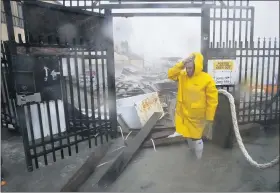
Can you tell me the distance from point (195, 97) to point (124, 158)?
1352 millimetres

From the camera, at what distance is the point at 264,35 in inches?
158

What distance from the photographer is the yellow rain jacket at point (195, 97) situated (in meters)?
2.78

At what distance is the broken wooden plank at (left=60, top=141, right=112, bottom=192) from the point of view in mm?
2618

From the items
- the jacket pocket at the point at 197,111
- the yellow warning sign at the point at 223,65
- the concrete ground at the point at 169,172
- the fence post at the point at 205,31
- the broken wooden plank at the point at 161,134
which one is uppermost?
the fence post at the point at 205,31

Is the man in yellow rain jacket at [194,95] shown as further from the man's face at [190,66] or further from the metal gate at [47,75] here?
the metal gate at [47,75]

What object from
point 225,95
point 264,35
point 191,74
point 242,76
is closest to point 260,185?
point 225,95

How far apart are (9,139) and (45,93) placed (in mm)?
2205

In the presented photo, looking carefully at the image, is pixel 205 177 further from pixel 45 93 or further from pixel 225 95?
pixel 45 93

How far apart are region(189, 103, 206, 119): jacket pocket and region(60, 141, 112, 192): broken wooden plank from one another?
4.93ft

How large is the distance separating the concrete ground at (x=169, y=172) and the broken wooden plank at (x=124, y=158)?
8 cm

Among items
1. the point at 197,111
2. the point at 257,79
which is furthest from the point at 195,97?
the point at 257,79

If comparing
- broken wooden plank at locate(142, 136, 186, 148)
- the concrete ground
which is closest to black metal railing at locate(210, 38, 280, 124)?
the concrete ground

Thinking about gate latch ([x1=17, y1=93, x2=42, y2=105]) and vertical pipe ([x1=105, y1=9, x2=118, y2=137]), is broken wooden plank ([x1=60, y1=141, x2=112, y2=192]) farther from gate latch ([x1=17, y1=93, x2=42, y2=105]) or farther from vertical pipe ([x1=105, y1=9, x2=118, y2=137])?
gate latch ([x1=17, y1=93, x2=42, y2=105])

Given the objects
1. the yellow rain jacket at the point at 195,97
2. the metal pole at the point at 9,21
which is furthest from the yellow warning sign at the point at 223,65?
the metal pole at the point at 9,21
